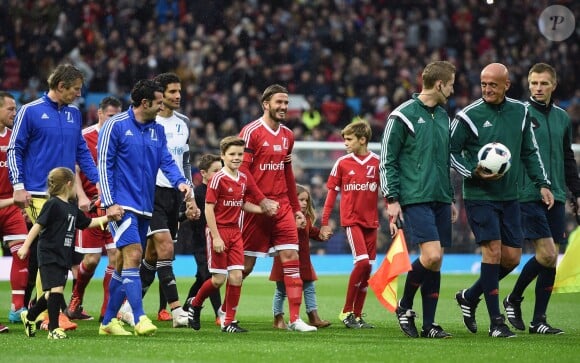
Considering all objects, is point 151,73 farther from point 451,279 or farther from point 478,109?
point 478,109

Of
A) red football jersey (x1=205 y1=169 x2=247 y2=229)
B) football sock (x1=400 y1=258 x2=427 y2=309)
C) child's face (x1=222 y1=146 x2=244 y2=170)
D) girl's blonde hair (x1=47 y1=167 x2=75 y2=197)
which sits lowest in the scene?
football sock (x1=400 y1=258 x2=427 y2=309)

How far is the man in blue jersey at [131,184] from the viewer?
9562 mm

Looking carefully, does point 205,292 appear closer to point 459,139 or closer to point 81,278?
point 81,278

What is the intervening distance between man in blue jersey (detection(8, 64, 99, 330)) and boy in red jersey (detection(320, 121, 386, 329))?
9.52ft

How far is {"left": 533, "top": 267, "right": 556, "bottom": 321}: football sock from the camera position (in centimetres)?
1064

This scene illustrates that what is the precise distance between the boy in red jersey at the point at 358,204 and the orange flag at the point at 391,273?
130 centimetres

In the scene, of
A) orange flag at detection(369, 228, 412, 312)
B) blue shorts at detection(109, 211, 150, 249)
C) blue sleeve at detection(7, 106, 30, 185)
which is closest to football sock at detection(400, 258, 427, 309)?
orange flag at detection(369, 228, 412, 312)

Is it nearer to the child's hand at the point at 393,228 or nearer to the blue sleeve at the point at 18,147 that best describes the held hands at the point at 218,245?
the child's hand at the point at 393,228

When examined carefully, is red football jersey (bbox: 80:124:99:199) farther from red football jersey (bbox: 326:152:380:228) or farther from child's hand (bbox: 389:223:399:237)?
child's hand (bbox: 389:223:399:237)

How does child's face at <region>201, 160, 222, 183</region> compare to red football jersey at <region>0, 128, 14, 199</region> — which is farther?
child's face at <region>201, 160, 222, 183</region>

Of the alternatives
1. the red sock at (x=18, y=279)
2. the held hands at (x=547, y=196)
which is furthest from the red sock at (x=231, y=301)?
the held hands at (x=547, y=196)

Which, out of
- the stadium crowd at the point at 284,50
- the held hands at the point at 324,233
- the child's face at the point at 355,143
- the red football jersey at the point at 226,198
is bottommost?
the held hands at the point at 324,233

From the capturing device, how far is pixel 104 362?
301 inches

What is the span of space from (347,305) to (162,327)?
1.95 m
